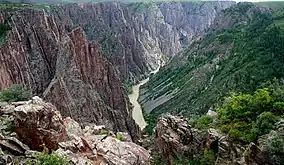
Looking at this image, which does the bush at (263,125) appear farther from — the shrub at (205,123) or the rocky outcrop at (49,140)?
the rocky outcrop at (49,140)

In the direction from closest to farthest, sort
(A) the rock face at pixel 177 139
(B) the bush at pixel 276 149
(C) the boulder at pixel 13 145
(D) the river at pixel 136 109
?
(C) the boulder at pixel 13 145 < (B) the bush at pixel 276 149 < (A) the rock face at pixel 177 139 < (D) the river at pixel 136 109

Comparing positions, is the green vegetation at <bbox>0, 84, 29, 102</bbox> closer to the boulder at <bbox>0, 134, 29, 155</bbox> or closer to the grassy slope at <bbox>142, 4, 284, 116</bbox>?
the boulder at <bbox>0, 134, 29, 155</bbox>

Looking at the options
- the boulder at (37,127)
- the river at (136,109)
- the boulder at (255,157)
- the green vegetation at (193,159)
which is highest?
the boulder at (37,127)

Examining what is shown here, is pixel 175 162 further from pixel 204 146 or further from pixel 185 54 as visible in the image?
pixel 185 54

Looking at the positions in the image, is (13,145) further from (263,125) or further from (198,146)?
(263,125)

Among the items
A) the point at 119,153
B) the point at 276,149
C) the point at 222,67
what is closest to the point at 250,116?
the point at 276,149

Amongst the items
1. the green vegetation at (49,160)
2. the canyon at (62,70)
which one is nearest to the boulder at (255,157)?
the green vegetation at (49,160)
